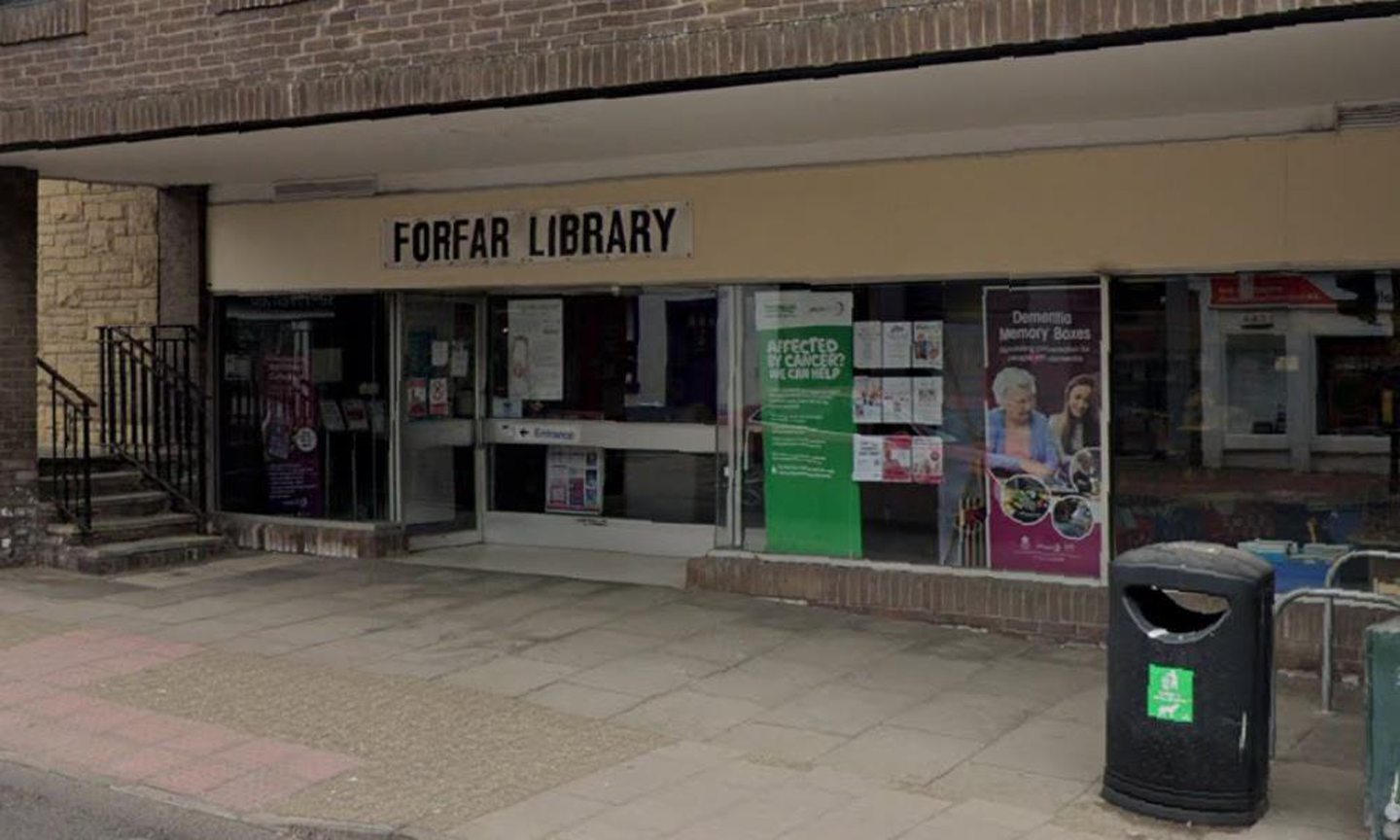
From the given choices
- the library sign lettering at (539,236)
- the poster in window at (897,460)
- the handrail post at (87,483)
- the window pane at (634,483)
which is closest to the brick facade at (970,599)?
the poster in window at (897,460)

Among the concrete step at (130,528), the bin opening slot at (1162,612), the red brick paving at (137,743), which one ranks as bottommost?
the red brick paving at (137,743)

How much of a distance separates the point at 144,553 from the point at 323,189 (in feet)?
10.9

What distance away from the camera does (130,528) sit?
38.5 feet

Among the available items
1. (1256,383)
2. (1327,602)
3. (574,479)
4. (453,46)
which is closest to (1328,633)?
(1327,602)

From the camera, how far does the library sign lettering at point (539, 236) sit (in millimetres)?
10164

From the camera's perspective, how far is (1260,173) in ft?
26.3

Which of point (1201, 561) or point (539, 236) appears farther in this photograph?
point (539, 236)

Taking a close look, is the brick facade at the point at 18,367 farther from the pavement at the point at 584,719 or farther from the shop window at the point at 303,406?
the shop window at the point at 303,406

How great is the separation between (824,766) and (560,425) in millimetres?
5843

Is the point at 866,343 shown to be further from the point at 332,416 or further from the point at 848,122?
the point at 332,416

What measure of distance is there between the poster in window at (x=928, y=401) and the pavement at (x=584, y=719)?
1394 mm

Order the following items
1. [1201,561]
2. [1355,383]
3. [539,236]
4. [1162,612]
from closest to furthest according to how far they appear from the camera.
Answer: [1201,561], [1162,612], [1355,383], [539,236]

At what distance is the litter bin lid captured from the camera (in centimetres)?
555

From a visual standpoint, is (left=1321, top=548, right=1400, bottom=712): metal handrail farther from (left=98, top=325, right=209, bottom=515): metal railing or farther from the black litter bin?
(left=98, top=325, right=209, bottom=515): metal railing
